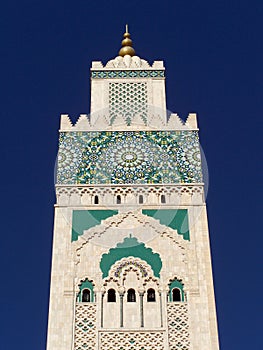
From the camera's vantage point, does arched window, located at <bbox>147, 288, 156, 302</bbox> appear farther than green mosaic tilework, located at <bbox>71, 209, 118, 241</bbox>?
No

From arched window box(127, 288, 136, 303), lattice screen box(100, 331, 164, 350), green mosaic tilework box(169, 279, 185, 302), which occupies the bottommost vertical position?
lattice screen box(100, 331, 164, 350)

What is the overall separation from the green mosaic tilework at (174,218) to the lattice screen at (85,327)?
1645mm

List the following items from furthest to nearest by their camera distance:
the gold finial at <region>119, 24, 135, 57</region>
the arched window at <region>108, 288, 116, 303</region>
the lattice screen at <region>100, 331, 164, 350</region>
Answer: the gold finial at <region>119, 24, 135, 57</region> < the arched window at <region>108, 288, 116, 303</region> < the lattice screen at <region>100, 331, 164, 350</region>

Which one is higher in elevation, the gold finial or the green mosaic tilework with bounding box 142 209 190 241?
the gold finial

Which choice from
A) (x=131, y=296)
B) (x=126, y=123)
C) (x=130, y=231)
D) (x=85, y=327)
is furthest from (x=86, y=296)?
(x=126, y=123)

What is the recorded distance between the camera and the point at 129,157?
32.1 feet

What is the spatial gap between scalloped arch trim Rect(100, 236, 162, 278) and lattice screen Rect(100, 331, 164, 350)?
0.86m

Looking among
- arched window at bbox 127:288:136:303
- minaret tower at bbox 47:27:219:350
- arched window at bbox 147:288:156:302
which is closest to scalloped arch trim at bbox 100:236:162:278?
minaret tower at bbox 47:27:219:350

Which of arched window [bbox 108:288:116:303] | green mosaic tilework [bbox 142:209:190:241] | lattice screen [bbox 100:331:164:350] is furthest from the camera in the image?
green mosaic tilework [bbox 142:209:190:241]

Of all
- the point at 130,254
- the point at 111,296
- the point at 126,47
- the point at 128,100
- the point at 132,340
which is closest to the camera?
the point at 132,340

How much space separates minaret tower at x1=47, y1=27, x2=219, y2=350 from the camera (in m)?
8.10

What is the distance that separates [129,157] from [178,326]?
289 cm

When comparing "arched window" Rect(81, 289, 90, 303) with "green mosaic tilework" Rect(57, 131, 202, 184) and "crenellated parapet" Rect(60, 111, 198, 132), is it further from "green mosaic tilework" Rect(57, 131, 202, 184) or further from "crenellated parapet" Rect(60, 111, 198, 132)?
"crenellated parapet" Rect(60, 111, 198, 132)

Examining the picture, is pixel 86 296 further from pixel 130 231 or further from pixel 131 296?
pixel 130 231
